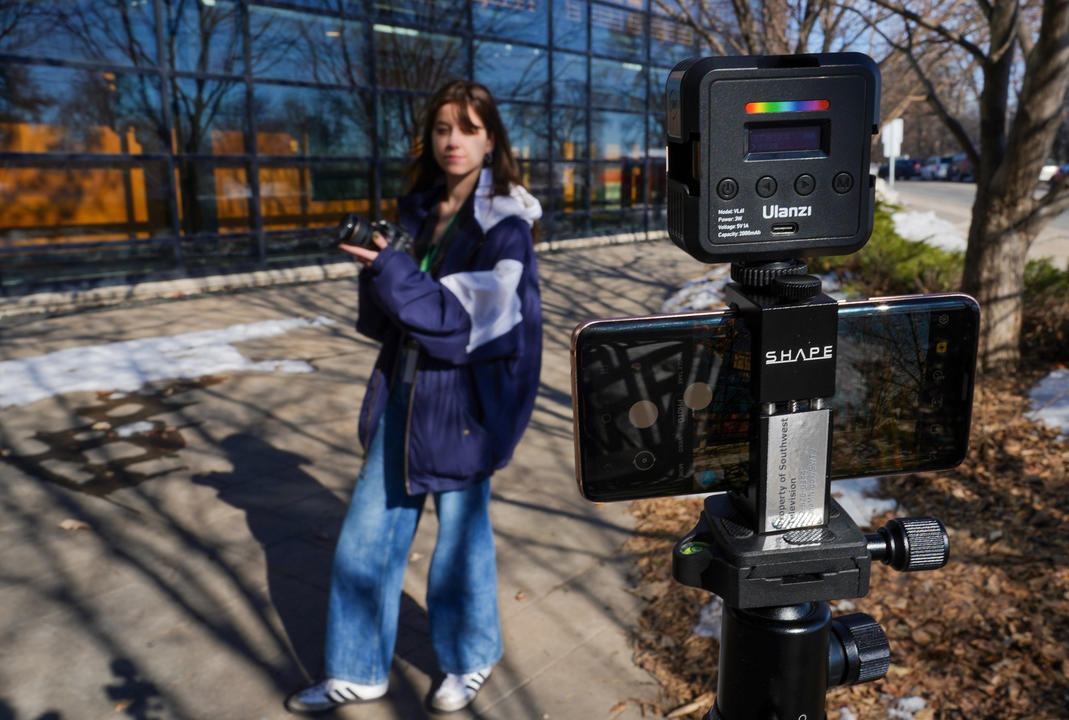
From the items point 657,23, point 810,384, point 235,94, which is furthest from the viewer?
point 657,23

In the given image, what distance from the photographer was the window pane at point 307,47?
12.1 m

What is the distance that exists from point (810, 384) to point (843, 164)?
0.84 feet

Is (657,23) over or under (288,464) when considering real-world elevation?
over

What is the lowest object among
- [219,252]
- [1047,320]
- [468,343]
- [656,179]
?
[1047,320]

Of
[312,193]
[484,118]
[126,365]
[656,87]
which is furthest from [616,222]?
[484,118]

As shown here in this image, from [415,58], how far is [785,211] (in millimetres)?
13970

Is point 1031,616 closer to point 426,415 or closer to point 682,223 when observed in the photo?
point 426,415

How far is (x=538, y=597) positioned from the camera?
3.55 meters

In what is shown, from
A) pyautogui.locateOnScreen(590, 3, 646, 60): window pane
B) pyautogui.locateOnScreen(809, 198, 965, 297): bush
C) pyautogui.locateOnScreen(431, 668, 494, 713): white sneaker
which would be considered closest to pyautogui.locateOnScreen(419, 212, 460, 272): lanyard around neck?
pyautogui.locateOnScreen(431, 668, 494, 713): white sneaker

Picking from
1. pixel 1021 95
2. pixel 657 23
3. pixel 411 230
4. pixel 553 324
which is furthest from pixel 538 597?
pixel 657 23

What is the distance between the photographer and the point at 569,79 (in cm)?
1666

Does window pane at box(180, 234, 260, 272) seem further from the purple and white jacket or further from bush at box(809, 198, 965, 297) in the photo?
the purple and white jacket

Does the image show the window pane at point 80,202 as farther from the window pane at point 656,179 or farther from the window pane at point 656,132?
the window pane at point 656,179

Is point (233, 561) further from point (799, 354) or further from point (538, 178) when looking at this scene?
point (538, 178)
